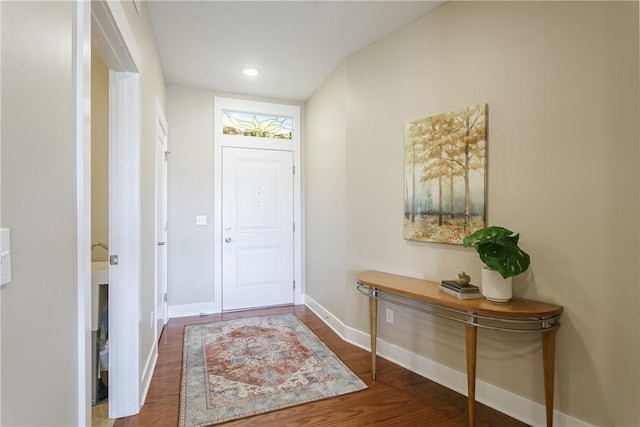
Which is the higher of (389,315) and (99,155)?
(99,155)

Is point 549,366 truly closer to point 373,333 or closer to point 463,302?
point 463,302

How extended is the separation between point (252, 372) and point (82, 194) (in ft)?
5.86

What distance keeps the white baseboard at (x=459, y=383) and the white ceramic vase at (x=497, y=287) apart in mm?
621

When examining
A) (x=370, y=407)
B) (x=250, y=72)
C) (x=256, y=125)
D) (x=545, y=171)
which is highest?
(x=250, y=72)

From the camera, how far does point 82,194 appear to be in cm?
100

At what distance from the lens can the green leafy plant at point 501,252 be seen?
5.07 ft

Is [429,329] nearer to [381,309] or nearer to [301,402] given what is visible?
[381,309]

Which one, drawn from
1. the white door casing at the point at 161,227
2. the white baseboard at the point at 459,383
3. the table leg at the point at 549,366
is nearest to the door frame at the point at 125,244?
the white door casing at the point at 161,227

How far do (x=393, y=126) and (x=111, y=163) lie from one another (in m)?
1.96

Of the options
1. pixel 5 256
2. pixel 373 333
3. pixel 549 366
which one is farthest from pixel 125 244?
pixel 549 366

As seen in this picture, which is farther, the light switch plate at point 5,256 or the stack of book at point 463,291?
the stack of book at point 463,291

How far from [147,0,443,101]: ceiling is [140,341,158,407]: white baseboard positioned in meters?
2.49

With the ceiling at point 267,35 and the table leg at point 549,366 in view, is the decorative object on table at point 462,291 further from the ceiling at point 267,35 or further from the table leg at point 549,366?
the ceiling at point 267,35

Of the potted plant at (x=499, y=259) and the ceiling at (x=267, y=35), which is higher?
the ceiling at (x=267, y=35)
